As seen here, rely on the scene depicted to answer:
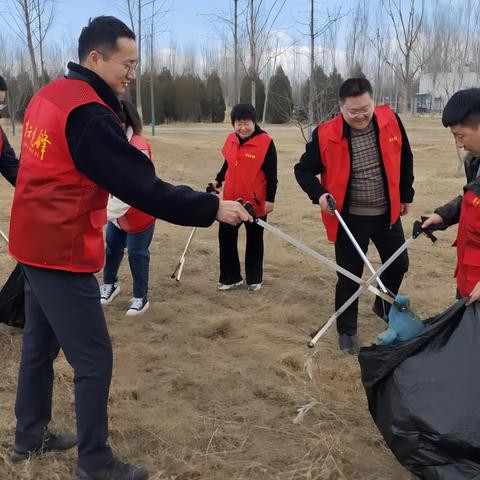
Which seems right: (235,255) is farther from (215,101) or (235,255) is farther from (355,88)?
(215,101)

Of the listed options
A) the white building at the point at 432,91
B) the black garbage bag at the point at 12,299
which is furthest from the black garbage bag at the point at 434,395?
the white building at the point at 432,91

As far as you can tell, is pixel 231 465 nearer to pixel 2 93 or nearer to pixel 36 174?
pixel 36 174

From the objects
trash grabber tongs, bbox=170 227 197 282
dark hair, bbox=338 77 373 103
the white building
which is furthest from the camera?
the white building

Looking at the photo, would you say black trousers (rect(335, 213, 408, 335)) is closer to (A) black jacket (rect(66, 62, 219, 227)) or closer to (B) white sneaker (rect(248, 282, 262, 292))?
(B) white sneaker (rect(248, 282, 262, 292))

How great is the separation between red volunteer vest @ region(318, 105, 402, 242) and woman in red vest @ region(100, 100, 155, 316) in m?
1.32

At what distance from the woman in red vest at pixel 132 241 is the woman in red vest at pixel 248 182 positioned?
0.86 meters

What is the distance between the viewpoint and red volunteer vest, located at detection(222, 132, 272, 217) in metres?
5.01

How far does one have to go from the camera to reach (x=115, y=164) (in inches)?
81.8

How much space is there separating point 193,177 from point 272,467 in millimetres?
10308

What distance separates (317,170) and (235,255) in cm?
161

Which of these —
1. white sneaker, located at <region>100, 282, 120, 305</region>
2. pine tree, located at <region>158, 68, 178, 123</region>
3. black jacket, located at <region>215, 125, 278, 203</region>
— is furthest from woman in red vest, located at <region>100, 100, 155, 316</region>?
pine tree, located at <region>158, 68, 178, 123</region>

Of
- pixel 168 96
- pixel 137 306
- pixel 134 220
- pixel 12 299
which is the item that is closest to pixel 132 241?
pixel 134 220

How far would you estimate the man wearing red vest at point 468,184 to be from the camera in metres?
2.56

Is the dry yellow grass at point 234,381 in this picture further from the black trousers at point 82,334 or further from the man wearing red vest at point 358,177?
the man wearing red vest at point 358,177
